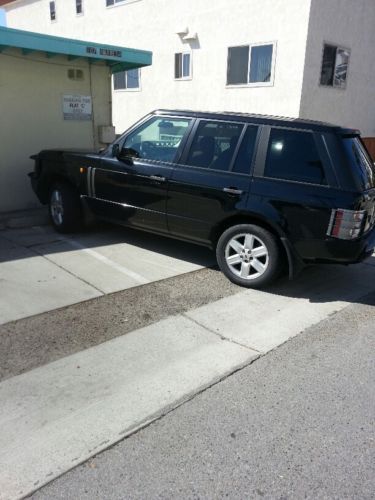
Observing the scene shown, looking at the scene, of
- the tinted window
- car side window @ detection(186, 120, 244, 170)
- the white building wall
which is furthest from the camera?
the white building wall

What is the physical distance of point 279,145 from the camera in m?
4.53

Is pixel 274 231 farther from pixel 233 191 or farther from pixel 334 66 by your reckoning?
pixel 334 66

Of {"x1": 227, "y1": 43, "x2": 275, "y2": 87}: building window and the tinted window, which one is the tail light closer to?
the tinted window

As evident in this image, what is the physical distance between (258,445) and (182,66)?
1399 centimetres

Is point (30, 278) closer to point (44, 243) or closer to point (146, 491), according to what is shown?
point (44, 243)

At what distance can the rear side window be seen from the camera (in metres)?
4.31

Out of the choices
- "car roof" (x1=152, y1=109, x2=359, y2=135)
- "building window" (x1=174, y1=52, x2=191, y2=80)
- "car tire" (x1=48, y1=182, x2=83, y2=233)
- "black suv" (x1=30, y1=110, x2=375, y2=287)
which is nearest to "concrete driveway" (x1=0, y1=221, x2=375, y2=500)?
"car tire" (x1=48, y1=182, x2=83, y2=233)

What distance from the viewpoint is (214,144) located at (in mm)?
4949

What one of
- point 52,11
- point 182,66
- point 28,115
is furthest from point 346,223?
point 52,11

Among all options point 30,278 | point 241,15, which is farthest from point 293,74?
point 30,278

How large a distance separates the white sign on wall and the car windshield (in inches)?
211

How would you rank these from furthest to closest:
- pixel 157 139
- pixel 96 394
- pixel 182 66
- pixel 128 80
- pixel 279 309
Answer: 1. pixel 128 80
2. pixel 182 66
3. pixel 157 139
4. pixel 279 309
5. pixel 96 394

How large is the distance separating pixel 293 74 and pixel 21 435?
1144 centimetres

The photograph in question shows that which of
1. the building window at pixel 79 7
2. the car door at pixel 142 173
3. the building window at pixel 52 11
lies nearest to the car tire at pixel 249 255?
the car door at pixel 142 173
